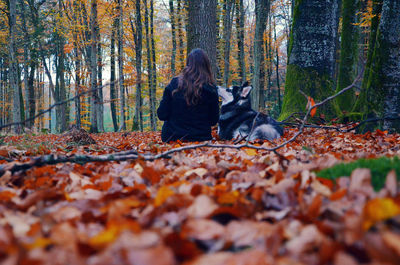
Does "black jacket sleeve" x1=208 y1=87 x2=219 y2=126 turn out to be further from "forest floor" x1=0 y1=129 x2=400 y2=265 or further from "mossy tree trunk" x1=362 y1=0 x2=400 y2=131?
"forest floor" x1=0 y1=129 x2=400 y2=265

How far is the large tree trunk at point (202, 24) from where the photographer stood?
603 centimetres

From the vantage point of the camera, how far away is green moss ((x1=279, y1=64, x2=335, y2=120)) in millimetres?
5391

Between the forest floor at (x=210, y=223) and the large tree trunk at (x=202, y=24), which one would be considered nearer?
the forest floor at (x=210, y=223)

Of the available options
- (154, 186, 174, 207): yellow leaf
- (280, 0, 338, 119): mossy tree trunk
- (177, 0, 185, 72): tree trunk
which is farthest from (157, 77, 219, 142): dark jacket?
(177, 0, 185, 72): tree trunk

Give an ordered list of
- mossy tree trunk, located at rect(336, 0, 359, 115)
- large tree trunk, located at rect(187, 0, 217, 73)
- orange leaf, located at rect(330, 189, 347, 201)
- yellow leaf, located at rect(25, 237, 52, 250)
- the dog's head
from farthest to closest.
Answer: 1. mossy tree trunk, located at rect(336, 0, 359, 115)
2. large tree trunk, located at rect(187, 0, 217, 73)
3. the dog's head
4. orange leaf, located at rect(330, 189, 347, 201)
5. yellow leaf, located at rect(25, 237, 52, 250)

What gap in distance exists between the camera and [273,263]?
2.33 feet

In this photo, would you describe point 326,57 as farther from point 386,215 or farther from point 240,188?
point 386,215

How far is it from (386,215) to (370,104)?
3.48 meters

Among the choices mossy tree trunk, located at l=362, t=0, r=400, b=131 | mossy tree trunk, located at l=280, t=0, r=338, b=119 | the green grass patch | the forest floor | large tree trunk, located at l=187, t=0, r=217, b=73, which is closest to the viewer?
the forest floor

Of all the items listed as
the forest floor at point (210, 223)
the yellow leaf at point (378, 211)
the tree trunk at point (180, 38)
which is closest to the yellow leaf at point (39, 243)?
the forest floor at point (210, 223)

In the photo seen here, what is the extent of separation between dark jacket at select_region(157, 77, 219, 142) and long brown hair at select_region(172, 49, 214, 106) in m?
0.12

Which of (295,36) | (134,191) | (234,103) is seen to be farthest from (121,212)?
(295,36)

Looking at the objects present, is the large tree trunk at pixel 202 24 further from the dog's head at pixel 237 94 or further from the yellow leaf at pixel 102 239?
the yellow leaf at pixel 102 239

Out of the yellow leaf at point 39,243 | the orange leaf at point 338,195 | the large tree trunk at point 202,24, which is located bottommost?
the yellow leaf at point 39,243
